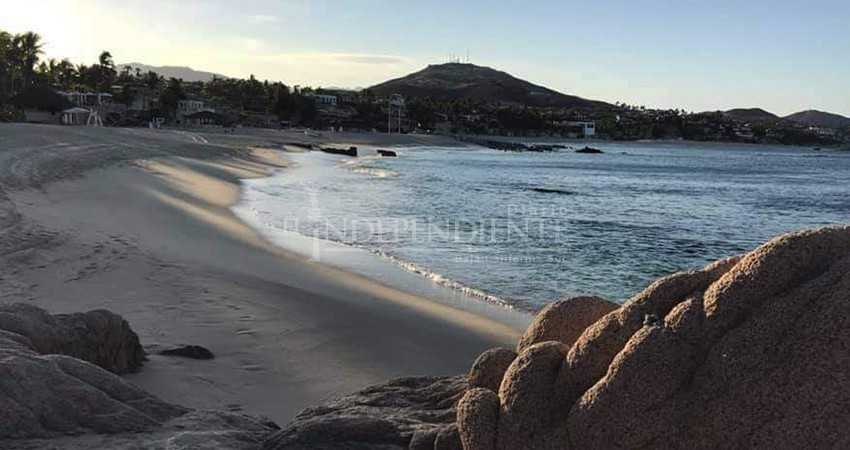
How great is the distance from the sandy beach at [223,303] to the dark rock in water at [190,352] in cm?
10

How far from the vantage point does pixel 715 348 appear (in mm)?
2664

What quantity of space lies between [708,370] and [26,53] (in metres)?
89.0

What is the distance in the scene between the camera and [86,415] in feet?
11.4

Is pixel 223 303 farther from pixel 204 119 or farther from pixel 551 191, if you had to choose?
pixel 204 119

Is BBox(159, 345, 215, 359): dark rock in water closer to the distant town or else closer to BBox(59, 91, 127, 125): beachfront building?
the distant town

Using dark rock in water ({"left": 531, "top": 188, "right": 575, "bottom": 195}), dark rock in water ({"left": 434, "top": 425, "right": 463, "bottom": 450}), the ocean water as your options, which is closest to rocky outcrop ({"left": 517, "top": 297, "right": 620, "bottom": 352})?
dark rock in water ({"left": 434, "top": 425, "right": 463, "bottom": 450})

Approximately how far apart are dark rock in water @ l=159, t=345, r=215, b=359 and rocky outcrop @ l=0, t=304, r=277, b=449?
1644mm

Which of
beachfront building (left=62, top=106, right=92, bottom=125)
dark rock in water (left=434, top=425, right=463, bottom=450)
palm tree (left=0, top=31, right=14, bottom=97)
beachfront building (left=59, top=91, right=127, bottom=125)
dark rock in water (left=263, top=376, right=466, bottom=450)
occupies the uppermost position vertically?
palm tree (left=0, top=31, right=14, bottom=97)

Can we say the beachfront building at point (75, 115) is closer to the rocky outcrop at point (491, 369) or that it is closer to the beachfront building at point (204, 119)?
the beachfront building at point (204, 119)

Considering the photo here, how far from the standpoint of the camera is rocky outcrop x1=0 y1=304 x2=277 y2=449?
3275 mm

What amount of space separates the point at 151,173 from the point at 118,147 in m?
9.28

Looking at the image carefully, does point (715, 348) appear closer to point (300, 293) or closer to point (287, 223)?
point (300, 293)

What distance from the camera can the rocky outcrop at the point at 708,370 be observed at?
2.48 metres

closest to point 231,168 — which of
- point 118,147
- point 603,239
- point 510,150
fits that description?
point 118,147
